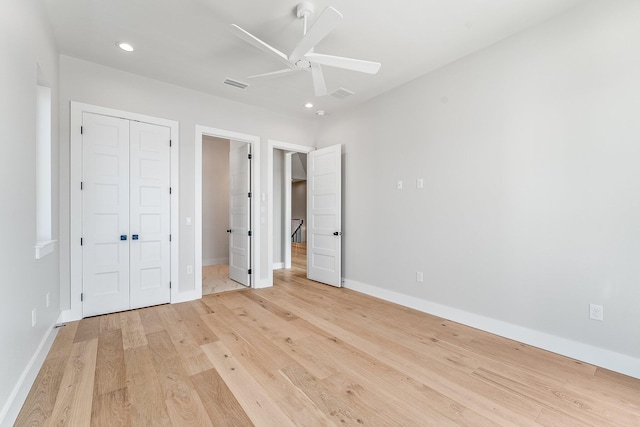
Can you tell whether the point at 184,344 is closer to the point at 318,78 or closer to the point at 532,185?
the point at 318,78

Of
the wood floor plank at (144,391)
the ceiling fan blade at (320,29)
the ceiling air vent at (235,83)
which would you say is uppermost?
the ceiling air vent at (235,83)

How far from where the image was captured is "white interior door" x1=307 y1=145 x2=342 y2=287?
15.4ft

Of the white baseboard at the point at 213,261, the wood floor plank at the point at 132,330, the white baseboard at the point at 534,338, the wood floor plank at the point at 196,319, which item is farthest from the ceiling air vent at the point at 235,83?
the white baseboard at the point at 213,261

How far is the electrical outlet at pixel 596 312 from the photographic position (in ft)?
7.55

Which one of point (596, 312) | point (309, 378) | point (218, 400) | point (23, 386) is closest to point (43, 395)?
point (23, 386)

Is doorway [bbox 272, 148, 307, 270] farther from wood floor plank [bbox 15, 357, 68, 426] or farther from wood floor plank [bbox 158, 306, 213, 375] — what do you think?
wood floor plank [bbox 15, 357, 68, 426]

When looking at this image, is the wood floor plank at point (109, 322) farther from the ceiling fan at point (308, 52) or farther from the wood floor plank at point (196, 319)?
the ceiling fan at point (308, 52)

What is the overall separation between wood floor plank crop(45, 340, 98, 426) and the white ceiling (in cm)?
306

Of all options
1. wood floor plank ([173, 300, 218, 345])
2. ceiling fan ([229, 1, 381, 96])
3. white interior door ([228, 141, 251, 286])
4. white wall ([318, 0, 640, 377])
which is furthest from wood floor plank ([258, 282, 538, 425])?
ceiling fan ([229, 1, 381, 96])

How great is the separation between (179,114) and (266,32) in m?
1.93

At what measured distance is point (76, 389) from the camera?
1932 millimetres

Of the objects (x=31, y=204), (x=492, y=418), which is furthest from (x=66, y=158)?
(x=492, y=418)

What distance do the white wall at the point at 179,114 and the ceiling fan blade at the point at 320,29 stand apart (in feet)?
7.34

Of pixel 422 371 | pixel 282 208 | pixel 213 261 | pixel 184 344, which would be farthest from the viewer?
pixel 213 261
